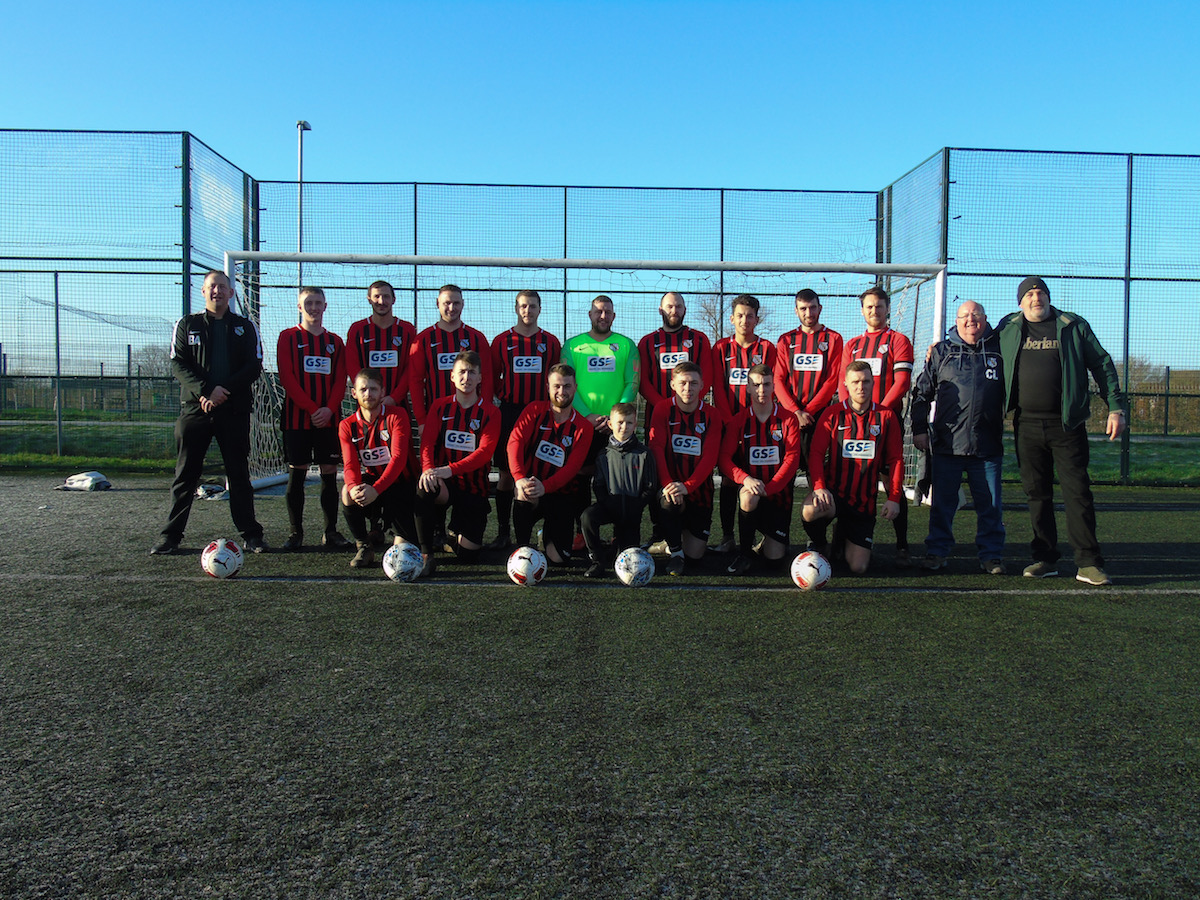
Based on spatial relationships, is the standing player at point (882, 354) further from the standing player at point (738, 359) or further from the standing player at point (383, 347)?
the standing player at point (383, 347)

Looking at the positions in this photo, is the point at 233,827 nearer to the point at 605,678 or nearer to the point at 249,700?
the point at 249,700

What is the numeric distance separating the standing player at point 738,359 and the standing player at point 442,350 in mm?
1623

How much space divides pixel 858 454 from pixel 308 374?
3.77 meters

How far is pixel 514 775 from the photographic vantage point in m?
2.25

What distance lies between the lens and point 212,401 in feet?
17.5

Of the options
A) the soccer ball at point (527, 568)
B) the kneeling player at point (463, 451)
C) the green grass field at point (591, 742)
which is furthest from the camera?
the kneeling player at point (463, 451)

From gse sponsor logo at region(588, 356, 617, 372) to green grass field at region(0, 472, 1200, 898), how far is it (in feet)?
5.94

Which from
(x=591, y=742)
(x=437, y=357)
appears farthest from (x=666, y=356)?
(x=591, y=742)

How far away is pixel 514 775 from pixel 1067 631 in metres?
2.80

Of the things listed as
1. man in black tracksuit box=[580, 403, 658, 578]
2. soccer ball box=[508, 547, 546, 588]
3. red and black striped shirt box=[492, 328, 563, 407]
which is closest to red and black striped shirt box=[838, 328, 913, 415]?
man in black tracksuit box=[580, 403, 658, 578]

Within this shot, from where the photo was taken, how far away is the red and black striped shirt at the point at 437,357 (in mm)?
5688

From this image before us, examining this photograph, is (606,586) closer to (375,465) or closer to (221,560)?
(375,465)

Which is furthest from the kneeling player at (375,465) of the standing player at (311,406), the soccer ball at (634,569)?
the soccer ball at (634,569)

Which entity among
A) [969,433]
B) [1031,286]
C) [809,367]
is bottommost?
[969,433]
